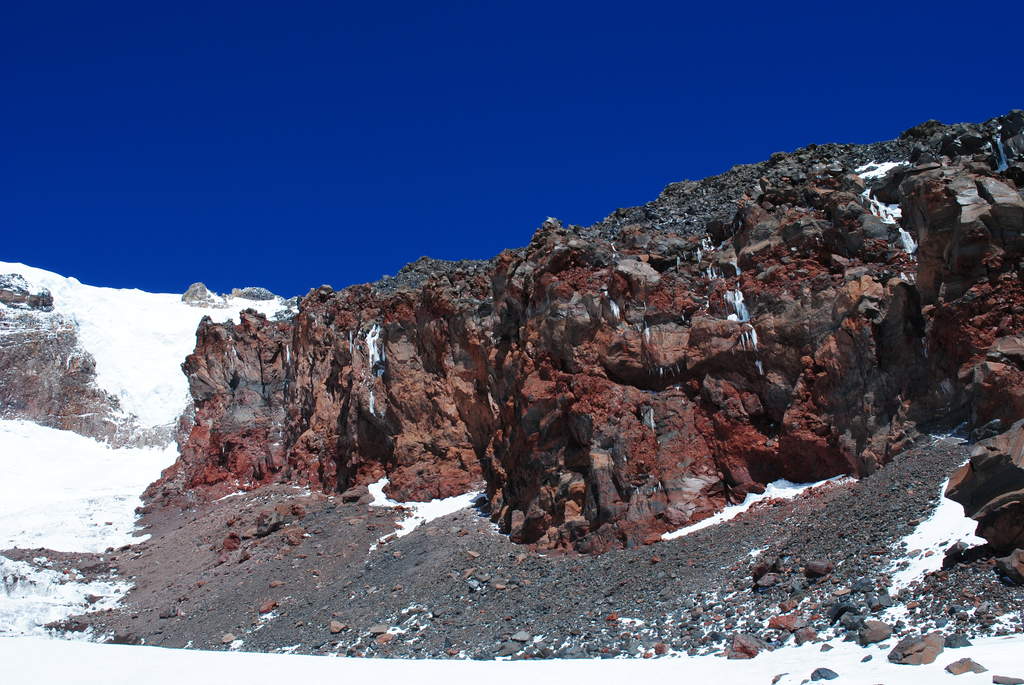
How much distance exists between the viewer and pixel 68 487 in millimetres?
52219

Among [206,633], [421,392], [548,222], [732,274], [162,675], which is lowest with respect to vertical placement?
[206,633]

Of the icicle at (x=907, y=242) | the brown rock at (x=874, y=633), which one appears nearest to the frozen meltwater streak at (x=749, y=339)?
the icicle at (x=907, y=242)

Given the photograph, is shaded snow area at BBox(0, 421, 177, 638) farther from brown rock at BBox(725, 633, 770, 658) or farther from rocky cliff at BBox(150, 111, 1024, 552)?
brown rock at BBox(725, 633, 770, 658)

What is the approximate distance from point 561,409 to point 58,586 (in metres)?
22.3

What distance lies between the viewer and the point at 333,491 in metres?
37.2

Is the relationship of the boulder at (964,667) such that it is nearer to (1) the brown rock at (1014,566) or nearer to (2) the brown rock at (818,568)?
(1) the brown rock at (1014,566)

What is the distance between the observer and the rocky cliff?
670 inches

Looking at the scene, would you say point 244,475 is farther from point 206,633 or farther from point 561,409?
point 561,409

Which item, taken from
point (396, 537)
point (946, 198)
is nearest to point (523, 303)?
point (396, 537)

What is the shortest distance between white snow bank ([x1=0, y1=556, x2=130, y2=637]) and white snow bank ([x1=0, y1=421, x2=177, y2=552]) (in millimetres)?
6593

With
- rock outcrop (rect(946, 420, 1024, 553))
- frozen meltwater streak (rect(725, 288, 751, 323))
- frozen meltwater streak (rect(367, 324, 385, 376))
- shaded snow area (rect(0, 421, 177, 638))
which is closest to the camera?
Result: rock outcrop (rect(946, 420, 1024, 553))

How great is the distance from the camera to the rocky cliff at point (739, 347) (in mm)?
17016

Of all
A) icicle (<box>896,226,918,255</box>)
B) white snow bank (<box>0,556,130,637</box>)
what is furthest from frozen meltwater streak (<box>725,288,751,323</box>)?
white snow bank (<box>0,556,130,637</box>)

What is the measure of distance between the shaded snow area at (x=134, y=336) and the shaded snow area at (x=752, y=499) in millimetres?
57482
